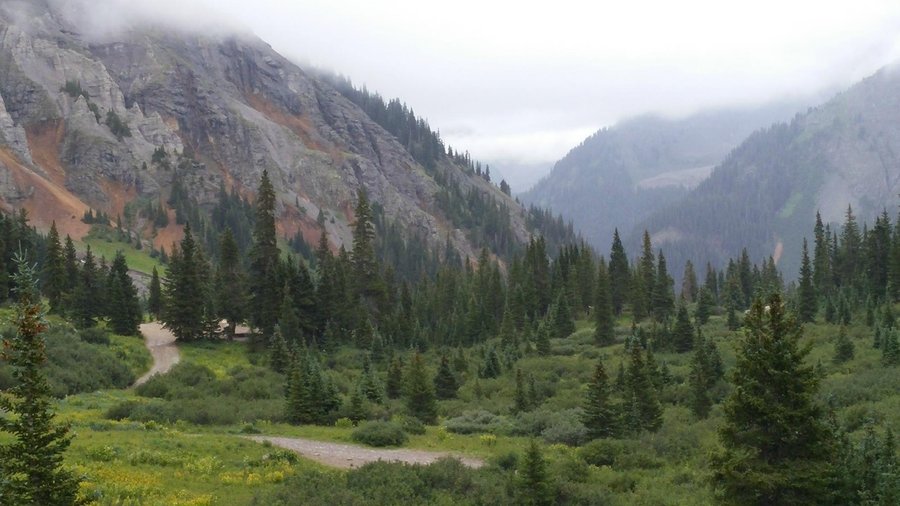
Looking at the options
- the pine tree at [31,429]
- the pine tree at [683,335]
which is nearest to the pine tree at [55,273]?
the pine tree at [31,429]

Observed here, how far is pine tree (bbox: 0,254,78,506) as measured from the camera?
1245cm

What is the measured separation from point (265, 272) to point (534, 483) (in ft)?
172

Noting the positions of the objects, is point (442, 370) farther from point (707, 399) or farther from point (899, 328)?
point (899, 328)

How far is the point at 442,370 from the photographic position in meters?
49.4

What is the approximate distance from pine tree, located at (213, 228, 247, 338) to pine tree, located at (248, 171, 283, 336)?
1.33 m

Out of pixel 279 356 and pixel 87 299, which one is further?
pixel 87 299

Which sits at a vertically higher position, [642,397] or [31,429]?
[31,429]

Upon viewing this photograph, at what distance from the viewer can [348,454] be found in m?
27.5

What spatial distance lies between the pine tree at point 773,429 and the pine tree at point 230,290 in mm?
56534

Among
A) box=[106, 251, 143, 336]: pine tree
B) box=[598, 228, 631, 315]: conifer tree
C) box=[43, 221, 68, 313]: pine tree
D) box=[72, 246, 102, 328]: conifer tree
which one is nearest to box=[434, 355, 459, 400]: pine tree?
box=[106, 251, 143, 336]: pine tree

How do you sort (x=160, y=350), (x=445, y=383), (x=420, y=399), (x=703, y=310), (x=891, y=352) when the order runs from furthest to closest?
(x=703, y=310) → (x=160, y=350) → (x=445, y=383) → (x=891, y=352) → (x=420, y=399)

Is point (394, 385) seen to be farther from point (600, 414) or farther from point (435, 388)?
point (600, 414)

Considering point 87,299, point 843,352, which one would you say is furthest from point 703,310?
point 87,299

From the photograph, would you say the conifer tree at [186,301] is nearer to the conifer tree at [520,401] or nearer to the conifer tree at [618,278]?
the conifer tree at [520,401]
